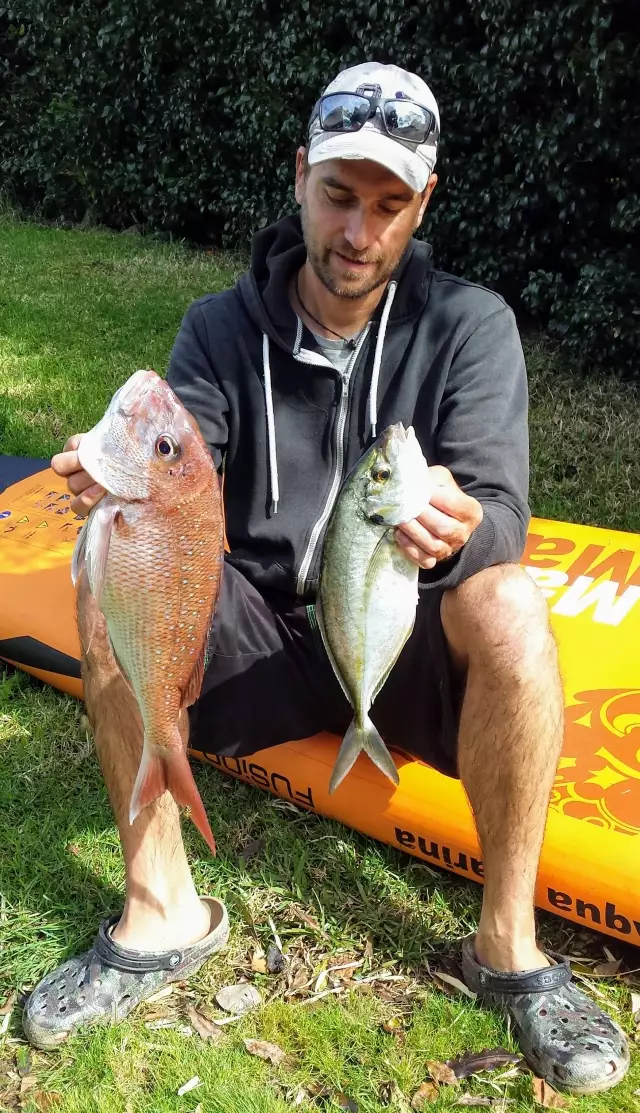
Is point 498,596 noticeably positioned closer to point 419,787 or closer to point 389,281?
point 419,787

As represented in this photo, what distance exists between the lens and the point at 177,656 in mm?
1960

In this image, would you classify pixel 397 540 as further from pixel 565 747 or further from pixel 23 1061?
pixel 23 1061

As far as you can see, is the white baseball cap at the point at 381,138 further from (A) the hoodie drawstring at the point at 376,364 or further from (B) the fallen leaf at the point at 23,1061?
(B) the fallen leaf at the point at 23,1061

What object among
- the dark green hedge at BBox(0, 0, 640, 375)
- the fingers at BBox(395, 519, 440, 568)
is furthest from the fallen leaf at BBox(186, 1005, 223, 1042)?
the dark green hedge at BBox(0, 0, 640, 375)

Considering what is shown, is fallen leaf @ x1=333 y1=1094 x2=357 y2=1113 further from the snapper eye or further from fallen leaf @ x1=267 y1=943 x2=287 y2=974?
the snapper eye

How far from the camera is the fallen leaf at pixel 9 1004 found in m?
2.50

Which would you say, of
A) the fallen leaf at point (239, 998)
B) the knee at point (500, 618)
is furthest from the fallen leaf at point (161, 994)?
the knee at point (500, 618)

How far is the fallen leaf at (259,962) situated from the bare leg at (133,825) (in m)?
0.19

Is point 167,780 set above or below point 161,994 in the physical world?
above

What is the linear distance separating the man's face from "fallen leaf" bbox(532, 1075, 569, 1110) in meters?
2.23

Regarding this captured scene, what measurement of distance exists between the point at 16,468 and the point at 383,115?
3116 millimetres

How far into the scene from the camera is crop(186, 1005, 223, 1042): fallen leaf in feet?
7.93

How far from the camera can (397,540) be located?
1.99 metres

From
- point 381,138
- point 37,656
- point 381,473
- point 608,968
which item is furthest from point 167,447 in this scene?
point 37,656
